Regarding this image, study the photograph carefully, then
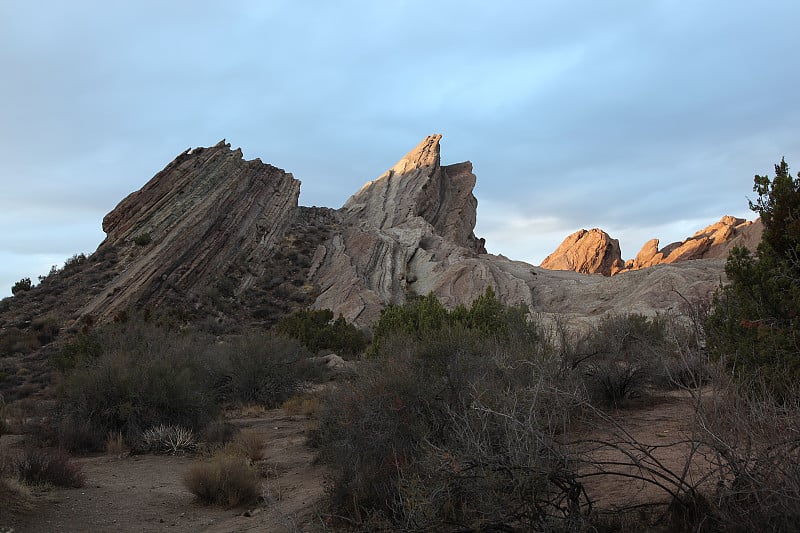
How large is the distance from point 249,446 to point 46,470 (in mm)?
3674

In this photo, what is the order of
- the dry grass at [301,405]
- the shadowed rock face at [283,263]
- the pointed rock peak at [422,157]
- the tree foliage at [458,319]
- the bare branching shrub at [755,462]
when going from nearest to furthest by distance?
the bare branching shrub at [755,462] → the dry grass at [301,405] → the tree foliage at [458,319] → the shadowed rock face at [283,263] → the pointed rock peak at [422,157]

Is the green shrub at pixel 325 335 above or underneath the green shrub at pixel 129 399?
above

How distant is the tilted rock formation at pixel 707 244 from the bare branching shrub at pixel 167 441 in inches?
1783

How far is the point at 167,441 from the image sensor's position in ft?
41.9

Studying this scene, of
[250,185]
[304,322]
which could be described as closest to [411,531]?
[304,322]

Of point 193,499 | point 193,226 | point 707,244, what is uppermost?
point 193,226

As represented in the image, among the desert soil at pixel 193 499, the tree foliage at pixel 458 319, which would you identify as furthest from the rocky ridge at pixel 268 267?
the desert soil at pixel 193 499

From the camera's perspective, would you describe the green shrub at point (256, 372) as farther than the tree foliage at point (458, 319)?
Yes

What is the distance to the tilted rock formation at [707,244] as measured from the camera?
52312 mm

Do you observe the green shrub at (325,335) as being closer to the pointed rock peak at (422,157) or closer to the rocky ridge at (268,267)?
the rocky ridge at (268,267)

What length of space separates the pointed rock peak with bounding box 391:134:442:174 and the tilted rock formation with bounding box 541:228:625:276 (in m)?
23.6

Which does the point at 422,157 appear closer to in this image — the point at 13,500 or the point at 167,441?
the point at 167,441

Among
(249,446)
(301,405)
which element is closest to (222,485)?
(249,446)

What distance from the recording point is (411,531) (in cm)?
480
